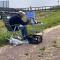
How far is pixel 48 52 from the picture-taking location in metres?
11.7

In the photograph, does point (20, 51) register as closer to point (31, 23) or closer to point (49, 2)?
point (31, 23)

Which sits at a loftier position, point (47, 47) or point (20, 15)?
point (20, 15)

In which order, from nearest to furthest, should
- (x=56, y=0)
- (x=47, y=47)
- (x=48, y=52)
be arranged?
(x=48, y=52) → (x=47, y=47) → (x=56, y=0)

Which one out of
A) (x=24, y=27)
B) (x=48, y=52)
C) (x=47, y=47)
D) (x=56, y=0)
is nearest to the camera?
(x=48, y=52)

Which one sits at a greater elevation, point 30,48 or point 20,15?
point 20,15

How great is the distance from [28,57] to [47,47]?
1.79 metres

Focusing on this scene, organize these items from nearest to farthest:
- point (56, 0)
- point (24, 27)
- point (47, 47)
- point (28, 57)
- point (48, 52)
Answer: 1. point (28, 57)
2. point (48, 52)
3. point (47, 47)
4. point (24, 27)
5. point (56, 0)

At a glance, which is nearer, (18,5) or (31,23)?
(31,23)

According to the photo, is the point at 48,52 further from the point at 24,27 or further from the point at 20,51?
the point at 24,27

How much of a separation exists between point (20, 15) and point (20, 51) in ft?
8.40

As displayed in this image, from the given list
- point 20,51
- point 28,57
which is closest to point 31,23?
point 20,51

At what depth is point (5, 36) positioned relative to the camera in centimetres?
1434

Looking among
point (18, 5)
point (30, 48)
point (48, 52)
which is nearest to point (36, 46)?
point (30, 48)

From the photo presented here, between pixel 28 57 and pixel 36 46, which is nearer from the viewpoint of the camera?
pixel 28 57
